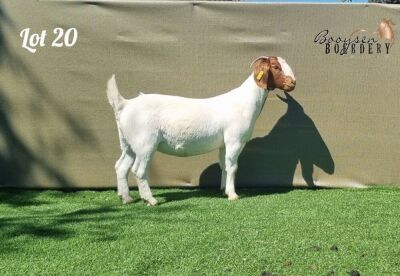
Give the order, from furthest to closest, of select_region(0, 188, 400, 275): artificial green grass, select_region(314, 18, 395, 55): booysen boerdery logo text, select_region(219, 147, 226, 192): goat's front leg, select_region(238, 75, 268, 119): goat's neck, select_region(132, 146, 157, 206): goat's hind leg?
select_region(314, 18, 395, 55): booysen boerdery logo text, select_region(219, 147, 226, 192): goat's front leg, select_region(238, 75, 268, 119): goat's neck, select_region(132, 146, 157, 206): goat's hind leg, select_region(0, 188, 400, 275): artificial green grass

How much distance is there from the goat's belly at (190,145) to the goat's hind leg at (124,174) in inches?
13.3

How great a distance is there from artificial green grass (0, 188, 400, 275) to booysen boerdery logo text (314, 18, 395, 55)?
1.63 m

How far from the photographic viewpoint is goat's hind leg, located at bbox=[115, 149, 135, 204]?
17.6 ft

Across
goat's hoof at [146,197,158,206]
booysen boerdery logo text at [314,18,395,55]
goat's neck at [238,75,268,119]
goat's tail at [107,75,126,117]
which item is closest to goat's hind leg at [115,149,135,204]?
goat's hoof at [146,197,158,206]

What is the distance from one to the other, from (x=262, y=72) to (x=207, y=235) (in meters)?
2.06

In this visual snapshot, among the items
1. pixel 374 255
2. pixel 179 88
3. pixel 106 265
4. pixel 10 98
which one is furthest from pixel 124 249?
pixel 10 98

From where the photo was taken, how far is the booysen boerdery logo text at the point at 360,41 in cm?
593

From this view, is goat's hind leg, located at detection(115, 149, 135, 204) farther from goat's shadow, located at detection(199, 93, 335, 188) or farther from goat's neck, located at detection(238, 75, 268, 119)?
goat's neck, located at detection(238, 75, 268, 119)

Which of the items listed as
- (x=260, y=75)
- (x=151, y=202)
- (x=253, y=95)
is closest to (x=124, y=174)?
(x=151, y=202)

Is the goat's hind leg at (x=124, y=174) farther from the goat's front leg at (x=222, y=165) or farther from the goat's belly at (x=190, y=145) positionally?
the goat's front leg at (x=222, y=165)

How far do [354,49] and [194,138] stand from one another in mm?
2182

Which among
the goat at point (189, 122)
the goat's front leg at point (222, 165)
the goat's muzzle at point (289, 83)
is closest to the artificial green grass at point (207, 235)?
the goat's front leg at point (222, 165)

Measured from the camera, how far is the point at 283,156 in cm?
611

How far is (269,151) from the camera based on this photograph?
240 inches
